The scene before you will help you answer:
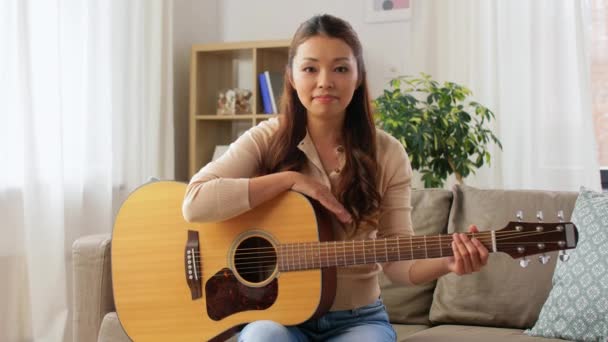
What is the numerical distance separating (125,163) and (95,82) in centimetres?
43

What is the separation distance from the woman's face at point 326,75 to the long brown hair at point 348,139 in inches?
1.1

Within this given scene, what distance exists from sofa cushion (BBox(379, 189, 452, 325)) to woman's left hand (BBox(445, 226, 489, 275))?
0.82m

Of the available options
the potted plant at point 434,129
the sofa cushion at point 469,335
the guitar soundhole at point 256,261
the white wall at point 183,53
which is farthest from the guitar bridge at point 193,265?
the white wall at point 183,53

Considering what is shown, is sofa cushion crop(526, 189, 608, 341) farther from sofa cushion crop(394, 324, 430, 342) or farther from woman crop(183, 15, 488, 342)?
woman crop(183, 15, 488, 342)

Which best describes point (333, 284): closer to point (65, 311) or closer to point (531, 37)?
point (65, 311)

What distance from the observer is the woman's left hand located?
145 centimetres

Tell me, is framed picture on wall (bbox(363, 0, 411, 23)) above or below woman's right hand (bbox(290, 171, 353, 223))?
above

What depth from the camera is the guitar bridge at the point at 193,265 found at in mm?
1737

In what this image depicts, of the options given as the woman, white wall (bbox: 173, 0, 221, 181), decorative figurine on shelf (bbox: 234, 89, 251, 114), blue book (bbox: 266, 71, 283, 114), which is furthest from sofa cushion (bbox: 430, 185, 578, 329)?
white wall (bbox: 173, 0, 221, 181)

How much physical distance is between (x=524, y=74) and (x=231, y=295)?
84.3 inches

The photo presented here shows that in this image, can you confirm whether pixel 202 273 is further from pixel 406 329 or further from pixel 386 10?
pixel 386 10

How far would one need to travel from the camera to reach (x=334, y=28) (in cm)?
170

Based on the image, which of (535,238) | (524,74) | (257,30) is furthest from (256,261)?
(257,30)

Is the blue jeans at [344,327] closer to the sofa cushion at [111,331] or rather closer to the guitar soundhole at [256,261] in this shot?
the guitar soundhole at [256,261]
